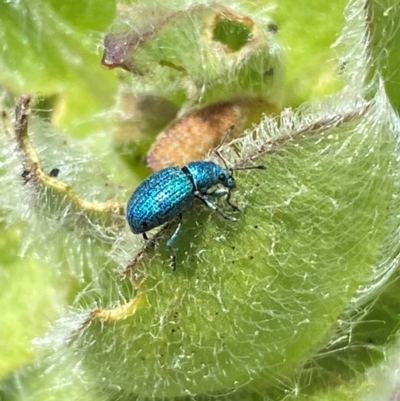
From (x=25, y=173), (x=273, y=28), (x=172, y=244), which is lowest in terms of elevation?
(x=172, y=244)

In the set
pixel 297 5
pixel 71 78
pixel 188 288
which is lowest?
pixel 188 288

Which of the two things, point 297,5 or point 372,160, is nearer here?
point 372,160

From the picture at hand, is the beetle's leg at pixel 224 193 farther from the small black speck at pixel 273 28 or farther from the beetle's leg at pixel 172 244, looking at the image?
the small black speck at pixel 273 28

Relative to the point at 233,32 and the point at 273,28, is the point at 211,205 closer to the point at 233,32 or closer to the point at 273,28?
the point at 233,32

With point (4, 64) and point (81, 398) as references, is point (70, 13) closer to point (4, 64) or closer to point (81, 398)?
point (4, 64)

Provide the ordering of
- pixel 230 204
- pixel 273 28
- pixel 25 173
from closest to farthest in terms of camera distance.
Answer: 1. pixel 230 204
2. pixel 25 173
3. pixel 273 28

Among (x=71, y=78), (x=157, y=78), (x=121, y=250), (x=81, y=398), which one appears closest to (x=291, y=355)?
(x=121, y=250)

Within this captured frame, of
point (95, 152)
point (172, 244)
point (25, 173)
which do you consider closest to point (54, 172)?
point (25, 173)
